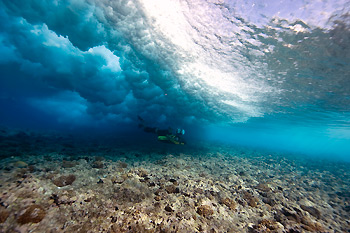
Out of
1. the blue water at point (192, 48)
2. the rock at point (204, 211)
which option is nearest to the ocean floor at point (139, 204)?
the rock at point (204, 211)

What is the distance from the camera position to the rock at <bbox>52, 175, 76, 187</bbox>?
4.87 metres

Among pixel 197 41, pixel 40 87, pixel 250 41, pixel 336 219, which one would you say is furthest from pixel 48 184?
pixel 40 87

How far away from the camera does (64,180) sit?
513 centimetres

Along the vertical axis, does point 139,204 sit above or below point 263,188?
below

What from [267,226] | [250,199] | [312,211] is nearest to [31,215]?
[267,226]

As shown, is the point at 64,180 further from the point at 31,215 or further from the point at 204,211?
the point at 204,211

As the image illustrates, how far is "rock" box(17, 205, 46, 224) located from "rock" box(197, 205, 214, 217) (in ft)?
14.1

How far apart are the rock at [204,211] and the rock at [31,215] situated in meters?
4.28

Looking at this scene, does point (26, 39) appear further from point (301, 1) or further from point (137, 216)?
point (301, 1)

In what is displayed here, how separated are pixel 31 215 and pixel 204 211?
4.69 meters

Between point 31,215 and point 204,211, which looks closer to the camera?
point 31,215

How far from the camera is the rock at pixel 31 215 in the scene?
10.6 ft

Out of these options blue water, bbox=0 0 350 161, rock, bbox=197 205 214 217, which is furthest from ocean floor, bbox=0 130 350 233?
blue water, bbox=0 0 350 161

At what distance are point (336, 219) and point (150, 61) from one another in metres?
15.5
